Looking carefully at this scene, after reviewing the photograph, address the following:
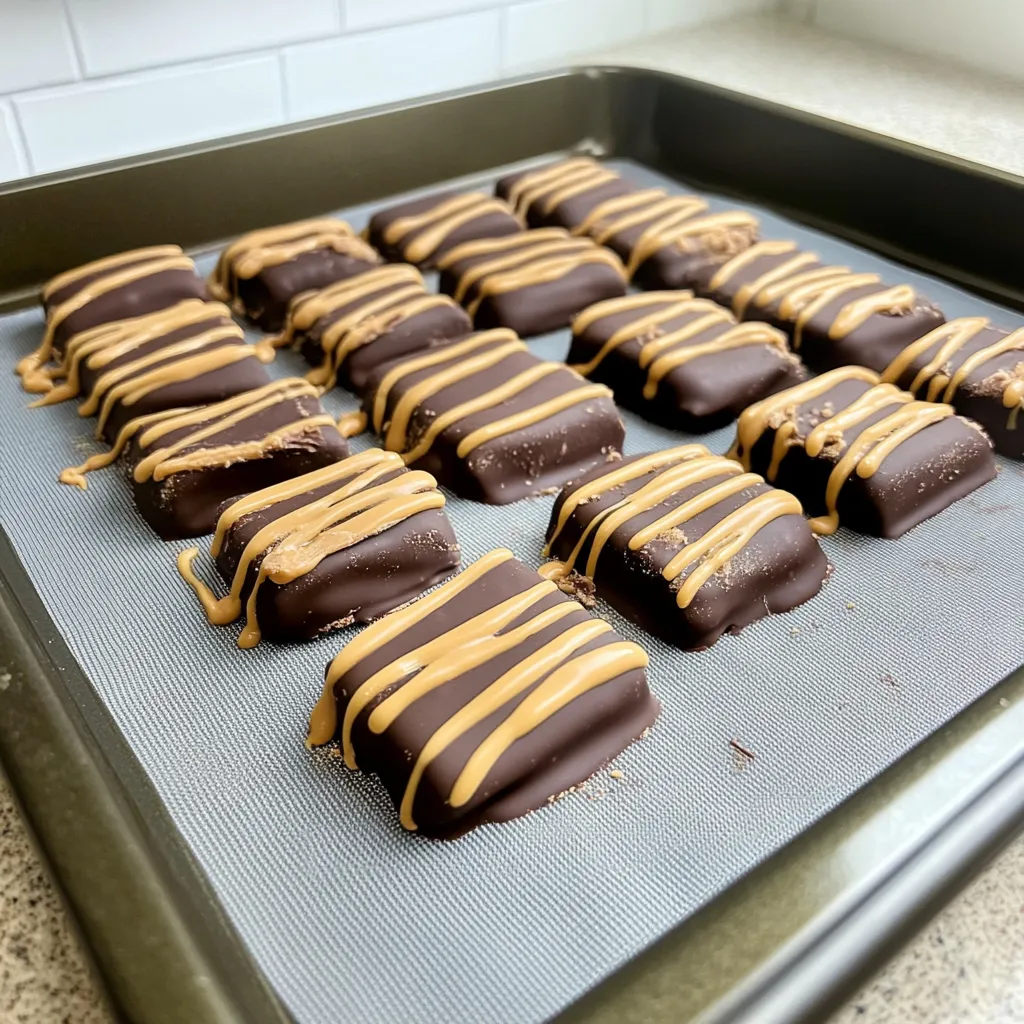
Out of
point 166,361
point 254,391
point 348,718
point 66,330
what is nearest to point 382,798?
point 348,718

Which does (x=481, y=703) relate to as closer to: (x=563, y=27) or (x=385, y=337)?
(x=385, y=337)

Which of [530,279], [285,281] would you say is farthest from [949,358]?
[285,281]

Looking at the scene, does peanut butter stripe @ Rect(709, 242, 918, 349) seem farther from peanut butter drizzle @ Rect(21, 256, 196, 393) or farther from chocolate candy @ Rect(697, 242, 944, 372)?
peanut butter drizzle @ Rect(21, 256, 196, 393)

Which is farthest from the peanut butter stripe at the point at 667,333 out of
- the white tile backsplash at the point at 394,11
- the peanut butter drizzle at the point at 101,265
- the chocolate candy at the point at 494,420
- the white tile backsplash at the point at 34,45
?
the white tile backsplash at the point at 34,45

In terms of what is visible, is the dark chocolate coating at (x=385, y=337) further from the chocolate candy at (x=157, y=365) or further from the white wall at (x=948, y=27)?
the white wall at (x=948, y=27)

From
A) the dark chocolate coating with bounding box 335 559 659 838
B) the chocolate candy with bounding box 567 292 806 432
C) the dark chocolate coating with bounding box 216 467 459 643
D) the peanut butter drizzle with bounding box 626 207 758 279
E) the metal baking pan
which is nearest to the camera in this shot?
the metal baking pan

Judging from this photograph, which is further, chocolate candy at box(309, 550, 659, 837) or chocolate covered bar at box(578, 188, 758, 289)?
chocolate covered bar at box(578, 188, 758, 289)

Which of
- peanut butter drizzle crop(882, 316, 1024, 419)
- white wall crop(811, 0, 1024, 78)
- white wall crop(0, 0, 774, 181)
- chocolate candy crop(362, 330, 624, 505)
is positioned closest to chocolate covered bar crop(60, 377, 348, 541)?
chocolate candy crop(362, 330, 624, 505)
